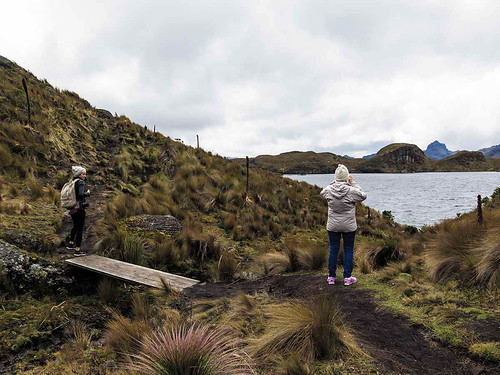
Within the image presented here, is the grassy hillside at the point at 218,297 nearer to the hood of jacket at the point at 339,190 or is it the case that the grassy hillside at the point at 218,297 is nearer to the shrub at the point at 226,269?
the shrub at the point at 226,269

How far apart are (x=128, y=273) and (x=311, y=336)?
3762mm

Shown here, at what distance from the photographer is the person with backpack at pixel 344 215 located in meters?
5.11

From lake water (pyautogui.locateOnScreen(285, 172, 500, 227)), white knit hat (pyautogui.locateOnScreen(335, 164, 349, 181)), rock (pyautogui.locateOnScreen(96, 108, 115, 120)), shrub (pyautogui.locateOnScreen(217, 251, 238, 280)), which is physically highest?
rock (pyautogui.locateOnScreen(96, 108, 115, 120))

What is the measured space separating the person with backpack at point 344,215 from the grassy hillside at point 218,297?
0.45 meters

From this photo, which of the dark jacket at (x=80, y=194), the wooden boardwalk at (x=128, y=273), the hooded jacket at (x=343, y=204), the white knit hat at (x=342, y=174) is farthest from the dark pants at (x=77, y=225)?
the white knit hat at (x=342, y=174)

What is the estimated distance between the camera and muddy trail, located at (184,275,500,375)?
2598 mm

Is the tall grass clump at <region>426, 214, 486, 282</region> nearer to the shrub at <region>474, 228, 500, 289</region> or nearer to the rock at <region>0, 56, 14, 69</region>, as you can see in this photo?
the shrub at <region>474, 228, 500, 289</region>

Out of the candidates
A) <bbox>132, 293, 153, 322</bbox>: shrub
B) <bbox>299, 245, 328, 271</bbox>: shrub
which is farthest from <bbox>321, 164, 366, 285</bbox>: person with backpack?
<bbox>132, 293, 153, 322</bbox>: shrub

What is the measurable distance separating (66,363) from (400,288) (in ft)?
15.5

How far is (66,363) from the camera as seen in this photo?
299 centimetres

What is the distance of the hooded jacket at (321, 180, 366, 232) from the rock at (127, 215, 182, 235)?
5.08 meters

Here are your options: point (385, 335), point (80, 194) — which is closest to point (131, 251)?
point (80, 194)

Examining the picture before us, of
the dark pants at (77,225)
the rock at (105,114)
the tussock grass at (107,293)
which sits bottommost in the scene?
the tussock grass at (107,293)

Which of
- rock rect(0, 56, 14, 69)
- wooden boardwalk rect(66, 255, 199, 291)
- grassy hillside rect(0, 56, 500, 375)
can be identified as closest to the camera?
grassy hillside rect(0, 56, 500, 375)
